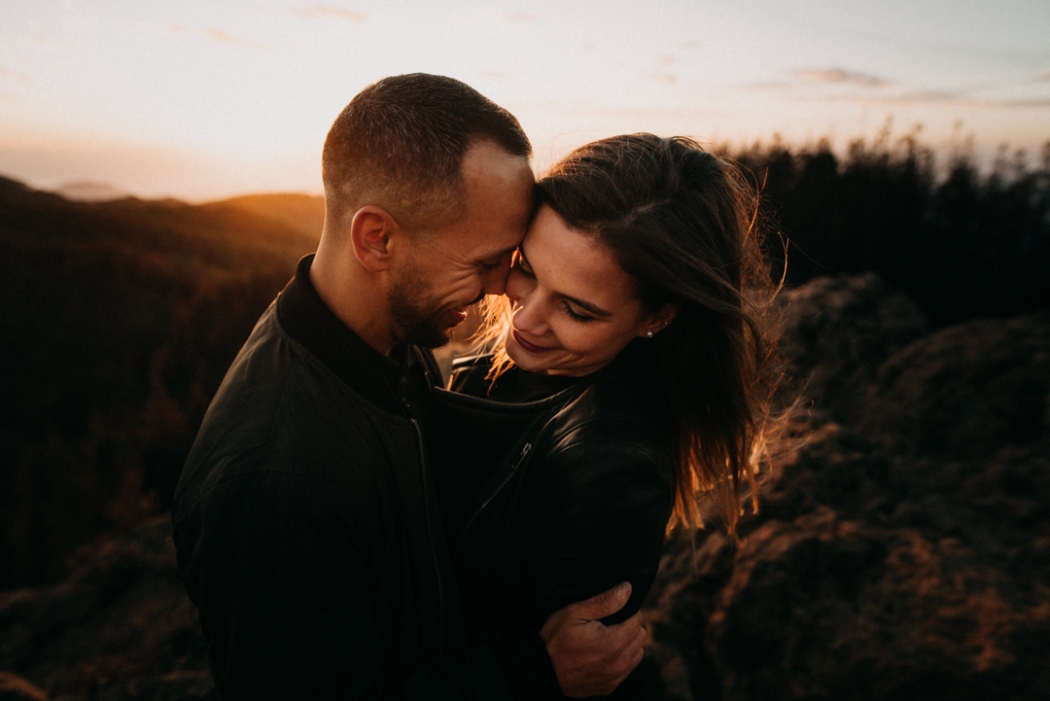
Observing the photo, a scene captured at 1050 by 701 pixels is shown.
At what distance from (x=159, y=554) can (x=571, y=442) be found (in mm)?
3204

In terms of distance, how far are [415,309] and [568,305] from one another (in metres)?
0.54

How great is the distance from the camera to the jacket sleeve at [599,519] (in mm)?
1655

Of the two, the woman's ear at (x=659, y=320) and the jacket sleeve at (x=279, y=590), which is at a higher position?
the woman's ear at (x=659, y=320)

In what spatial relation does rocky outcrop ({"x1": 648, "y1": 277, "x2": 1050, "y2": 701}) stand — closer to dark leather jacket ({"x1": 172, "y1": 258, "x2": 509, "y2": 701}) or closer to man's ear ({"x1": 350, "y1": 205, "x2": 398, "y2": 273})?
dark leather jacket ({"x1": 172, "y1": 258, "x2": 509, "y2": 701})

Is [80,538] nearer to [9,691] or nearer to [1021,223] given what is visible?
[9,691]

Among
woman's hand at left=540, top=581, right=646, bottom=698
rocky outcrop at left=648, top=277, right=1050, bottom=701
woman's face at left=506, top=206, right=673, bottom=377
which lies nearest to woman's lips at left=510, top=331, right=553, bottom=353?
woman's face at left=506, top=206, right=673, bottom=377

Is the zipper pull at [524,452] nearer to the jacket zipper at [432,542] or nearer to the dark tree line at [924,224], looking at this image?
the jacket zipper at [432,542]

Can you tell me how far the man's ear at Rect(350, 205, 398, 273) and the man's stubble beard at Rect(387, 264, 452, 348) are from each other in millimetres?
95

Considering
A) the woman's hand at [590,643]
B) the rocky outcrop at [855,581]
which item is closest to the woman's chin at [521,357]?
the woman's hand at [590,643]

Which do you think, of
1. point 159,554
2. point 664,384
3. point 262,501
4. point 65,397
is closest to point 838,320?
point 664,384

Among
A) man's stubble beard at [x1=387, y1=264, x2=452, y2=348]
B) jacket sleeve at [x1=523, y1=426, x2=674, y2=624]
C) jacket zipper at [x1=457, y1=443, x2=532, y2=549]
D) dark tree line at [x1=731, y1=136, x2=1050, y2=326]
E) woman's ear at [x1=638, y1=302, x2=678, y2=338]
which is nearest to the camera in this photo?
jacket sleeve at [x1=523, y1=426, x2=674, y2=624]

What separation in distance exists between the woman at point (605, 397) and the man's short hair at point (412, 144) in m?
0.34

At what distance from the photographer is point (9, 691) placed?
231cm

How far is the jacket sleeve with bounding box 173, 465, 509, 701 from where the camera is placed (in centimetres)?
138
